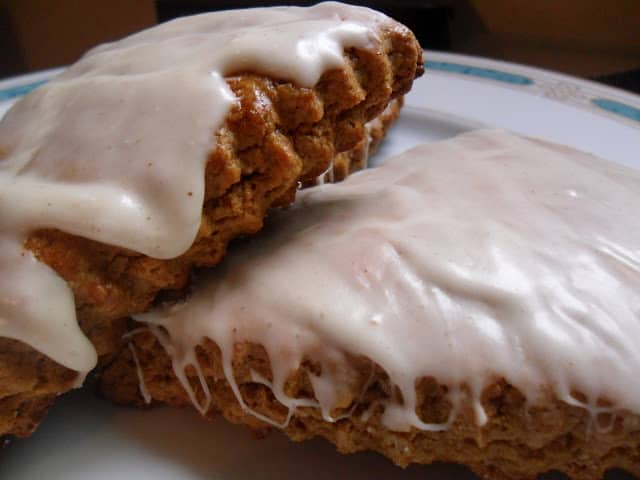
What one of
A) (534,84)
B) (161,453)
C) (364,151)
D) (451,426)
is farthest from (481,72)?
(161,453)

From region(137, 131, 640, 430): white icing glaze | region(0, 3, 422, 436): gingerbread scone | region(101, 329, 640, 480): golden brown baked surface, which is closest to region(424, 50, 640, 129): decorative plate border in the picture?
region(137, 131, 640, 430): white icing glaze

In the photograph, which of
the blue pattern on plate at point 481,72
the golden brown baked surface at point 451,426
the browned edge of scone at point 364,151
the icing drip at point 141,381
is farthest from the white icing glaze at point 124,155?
the blue pattern on plate at point 481,72

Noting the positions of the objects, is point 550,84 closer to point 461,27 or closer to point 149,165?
point 461,27

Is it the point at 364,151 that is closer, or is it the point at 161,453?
the point at 161,453

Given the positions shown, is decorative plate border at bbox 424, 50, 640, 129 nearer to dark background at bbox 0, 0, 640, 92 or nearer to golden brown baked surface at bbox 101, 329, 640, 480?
dark background at bbox 0, 0, 640, 92

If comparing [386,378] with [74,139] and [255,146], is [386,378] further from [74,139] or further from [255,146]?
[74,139]

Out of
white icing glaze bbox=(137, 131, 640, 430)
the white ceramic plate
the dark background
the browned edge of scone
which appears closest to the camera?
white icing glaze bbox=(137, 131, 640, 430)

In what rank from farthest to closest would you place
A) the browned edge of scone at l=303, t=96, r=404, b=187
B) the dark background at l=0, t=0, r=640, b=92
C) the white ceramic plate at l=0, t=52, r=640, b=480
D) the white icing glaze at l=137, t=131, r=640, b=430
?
the dark background at l=0, t=0, r=640, b=92 → the browned edge of scone at l=303, t=96, r=404, b=187 → the white ceramic plate at l=0, t=52, r=640, b=480 → the white icing glaze at l=137, t=131, r=640, b=430
